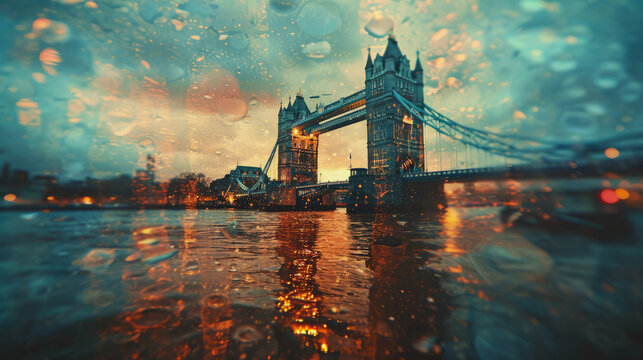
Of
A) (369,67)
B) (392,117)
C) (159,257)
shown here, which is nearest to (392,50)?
(369,67)

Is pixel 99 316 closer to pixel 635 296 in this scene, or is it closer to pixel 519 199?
pixel 635 296

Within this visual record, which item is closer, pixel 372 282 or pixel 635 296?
pixel 635 296

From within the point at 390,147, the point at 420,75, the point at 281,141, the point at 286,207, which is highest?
the point at 420,75

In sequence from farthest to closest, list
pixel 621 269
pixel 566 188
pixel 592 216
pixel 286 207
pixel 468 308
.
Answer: pixel 286 207 < pixel 592 216 < pixel 566 188 < pixel 621 269 < pixel 468 308

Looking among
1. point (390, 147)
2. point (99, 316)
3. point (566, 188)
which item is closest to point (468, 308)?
point (99, 316)

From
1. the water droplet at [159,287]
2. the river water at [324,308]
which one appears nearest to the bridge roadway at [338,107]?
the river water at [324,308]

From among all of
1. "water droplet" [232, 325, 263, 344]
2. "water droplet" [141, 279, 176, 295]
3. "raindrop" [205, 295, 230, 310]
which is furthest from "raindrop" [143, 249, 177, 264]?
"water droplet" [232, 325, 263, 344]
